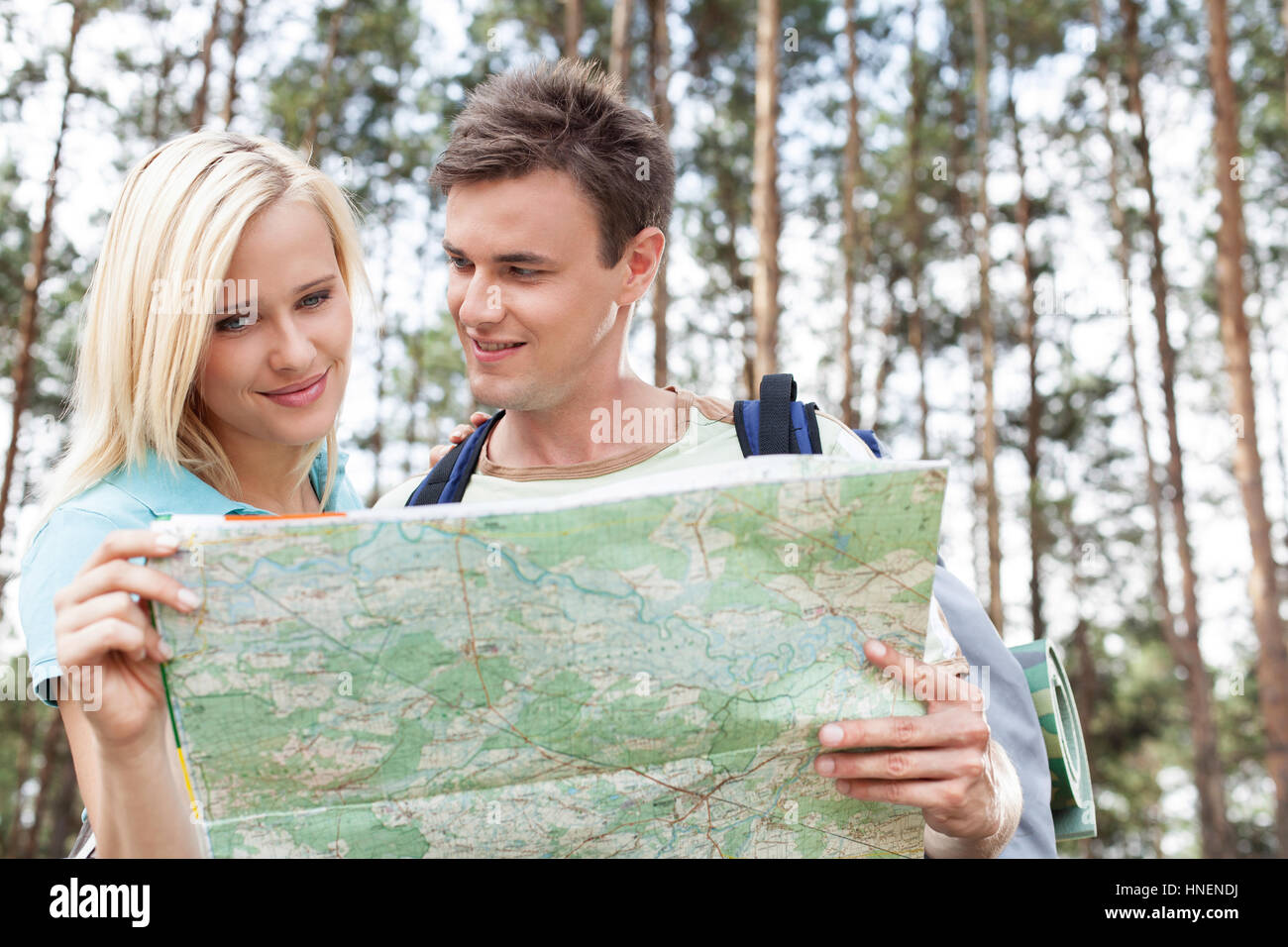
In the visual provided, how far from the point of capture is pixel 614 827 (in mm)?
1742

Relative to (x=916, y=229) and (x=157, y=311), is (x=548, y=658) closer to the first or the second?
(x=157, y=311)

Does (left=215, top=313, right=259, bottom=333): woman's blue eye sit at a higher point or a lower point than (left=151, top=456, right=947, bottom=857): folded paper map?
higher

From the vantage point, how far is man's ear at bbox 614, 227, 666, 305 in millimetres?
2789

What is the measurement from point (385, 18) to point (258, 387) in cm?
1682

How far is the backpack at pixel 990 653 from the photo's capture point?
6.82ft

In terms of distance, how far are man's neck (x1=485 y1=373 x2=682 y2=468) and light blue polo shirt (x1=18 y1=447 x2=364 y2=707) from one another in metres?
0.76

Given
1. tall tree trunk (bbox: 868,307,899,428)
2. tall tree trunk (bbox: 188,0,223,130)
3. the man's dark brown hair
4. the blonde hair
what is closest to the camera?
the blonde hair

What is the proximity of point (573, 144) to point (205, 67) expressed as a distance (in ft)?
40.4

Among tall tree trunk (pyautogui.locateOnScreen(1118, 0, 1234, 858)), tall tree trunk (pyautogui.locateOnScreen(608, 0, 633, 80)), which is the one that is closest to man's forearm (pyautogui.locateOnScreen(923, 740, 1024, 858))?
tall tree trunk (pyautogui.locateOnScreen(608, 0, 633, 80))

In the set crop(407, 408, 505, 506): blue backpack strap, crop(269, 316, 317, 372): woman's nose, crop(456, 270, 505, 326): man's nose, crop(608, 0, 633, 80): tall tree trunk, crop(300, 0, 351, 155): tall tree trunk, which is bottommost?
crop(407, 408, 505, 506): blue backpack strap

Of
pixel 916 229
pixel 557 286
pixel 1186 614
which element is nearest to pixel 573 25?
pixel 557 286

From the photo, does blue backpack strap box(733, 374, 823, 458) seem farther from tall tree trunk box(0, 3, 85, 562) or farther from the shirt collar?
tall tree trunk box(0, 3, 85, 562)

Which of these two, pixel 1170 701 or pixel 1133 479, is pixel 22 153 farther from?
pixel 1170 701
